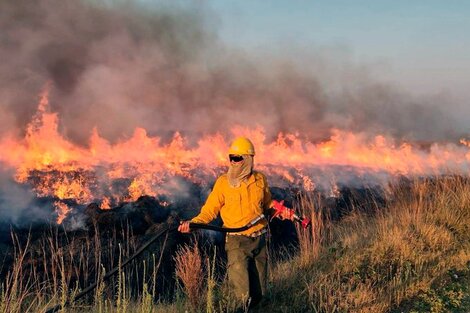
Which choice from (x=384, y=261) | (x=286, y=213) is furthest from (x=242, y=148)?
(x=384, y=261)

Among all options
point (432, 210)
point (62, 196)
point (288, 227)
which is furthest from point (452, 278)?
point (62, 196)

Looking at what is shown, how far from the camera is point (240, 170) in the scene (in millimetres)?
4551

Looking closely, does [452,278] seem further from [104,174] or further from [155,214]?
[104,174]

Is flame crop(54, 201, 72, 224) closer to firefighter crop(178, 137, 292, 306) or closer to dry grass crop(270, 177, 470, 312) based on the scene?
dry grass crop(270, 177, 470, 312)

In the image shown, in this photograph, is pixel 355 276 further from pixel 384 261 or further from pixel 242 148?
pixel 242 148

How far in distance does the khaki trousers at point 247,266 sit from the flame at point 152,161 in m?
13.6

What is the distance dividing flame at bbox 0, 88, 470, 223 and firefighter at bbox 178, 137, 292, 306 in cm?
1362

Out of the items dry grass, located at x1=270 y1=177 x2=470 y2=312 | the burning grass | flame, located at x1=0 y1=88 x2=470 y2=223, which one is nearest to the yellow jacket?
the burning grass

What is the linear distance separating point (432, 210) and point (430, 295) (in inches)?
141

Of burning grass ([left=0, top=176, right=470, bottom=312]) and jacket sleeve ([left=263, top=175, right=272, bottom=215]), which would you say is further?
jacket sleeve ([left=263, top=175, right=272, bottom=215])

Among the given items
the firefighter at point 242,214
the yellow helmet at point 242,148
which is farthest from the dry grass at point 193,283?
the yellow helmet at point 242,148

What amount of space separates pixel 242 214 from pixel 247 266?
55cm

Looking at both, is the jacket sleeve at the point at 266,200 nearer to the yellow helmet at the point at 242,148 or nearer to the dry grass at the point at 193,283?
the yellow helmet at the point at 242,148

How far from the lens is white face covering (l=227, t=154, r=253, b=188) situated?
454 cm
